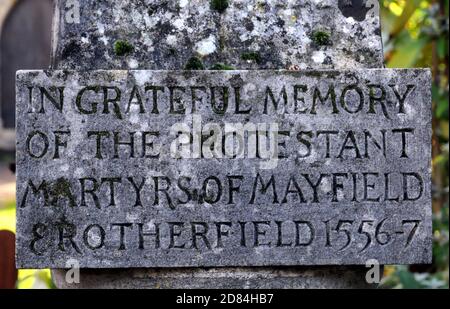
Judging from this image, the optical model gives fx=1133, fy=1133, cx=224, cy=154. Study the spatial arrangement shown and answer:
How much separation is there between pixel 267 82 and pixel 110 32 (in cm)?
65

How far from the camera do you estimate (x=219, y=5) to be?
447 centimetres

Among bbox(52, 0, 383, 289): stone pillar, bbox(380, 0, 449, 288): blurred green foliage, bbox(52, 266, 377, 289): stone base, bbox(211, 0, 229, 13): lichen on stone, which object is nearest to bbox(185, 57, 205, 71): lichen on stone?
bbox(52, 0, 383, 289): stone pillar

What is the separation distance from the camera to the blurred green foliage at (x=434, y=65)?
632cm

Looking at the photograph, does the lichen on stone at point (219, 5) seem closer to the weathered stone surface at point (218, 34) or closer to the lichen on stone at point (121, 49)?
the weathered stone surface at point (218, 34)

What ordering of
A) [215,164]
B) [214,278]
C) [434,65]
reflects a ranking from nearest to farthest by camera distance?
1. [215,164]
2. [214,278]
3. [434,65]

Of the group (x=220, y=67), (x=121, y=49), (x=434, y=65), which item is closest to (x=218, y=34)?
(x=220, y=67)

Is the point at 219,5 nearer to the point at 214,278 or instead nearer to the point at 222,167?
the point at 222,167

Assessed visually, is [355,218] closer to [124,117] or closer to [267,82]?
[267,82]

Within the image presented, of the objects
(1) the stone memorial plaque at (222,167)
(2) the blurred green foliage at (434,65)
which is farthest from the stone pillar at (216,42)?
(2) the blurred green foliage at (434,65)

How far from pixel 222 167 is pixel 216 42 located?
1.67ft

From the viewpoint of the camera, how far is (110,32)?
4.41 meters

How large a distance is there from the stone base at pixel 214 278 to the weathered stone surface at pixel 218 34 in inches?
31.4
